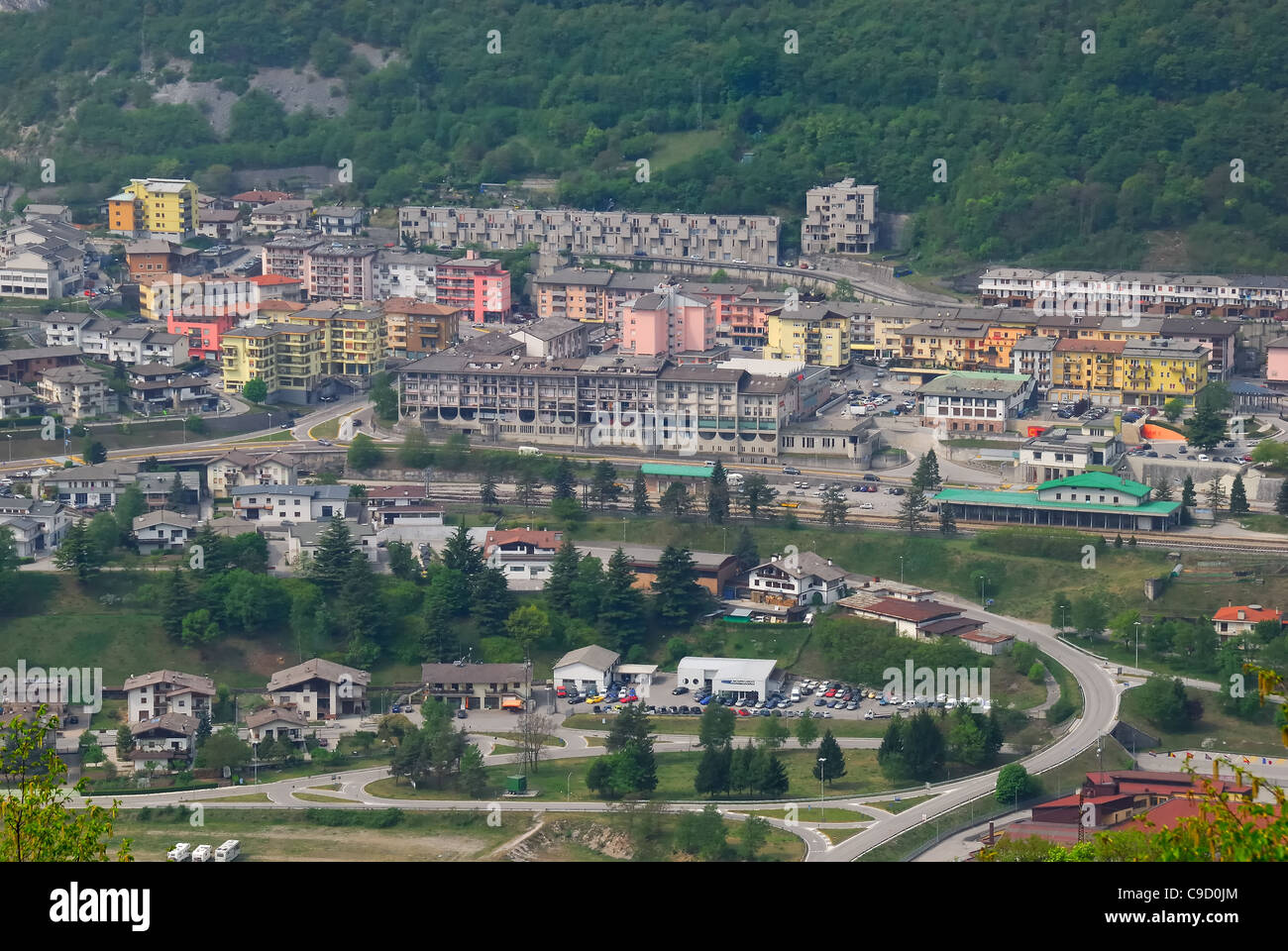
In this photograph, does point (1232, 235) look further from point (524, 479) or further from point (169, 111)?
point (169, 111)

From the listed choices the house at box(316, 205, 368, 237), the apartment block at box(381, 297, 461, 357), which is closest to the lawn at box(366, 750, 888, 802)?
the apartment block at box(381, 297, 461, 357)

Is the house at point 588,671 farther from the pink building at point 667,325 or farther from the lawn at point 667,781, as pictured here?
the pink building at point 667,325

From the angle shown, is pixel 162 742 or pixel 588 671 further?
pixel 588 671

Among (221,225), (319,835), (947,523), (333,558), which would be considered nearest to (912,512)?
(947,523)

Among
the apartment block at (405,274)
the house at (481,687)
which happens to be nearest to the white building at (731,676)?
the house at (481,687)

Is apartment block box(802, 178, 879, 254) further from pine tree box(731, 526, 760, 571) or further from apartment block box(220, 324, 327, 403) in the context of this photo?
pine tree box(731, 526, 760, 571)

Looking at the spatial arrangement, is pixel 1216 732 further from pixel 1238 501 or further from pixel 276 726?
pixel 276 726
